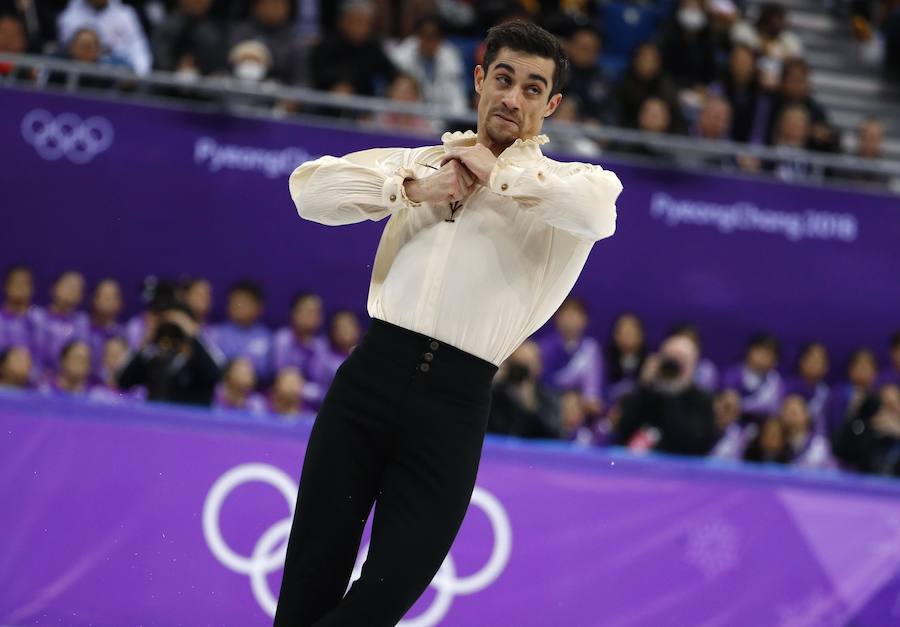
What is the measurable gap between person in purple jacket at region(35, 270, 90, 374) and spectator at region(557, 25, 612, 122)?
457 centimetres

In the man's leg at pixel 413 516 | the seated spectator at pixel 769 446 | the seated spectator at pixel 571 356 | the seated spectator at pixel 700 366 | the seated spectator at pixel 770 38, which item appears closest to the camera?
the man's leg at pixel 413 516

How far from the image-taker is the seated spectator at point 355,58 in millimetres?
11492

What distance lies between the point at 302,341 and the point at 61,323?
5.63 feet

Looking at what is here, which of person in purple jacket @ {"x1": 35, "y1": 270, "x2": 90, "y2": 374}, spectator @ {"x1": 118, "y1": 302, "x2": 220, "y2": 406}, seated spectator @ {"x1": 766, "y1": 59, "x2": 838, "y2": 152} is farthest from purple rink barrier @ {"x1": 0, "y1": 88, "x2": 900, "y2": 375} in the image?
spectator @ {"x1": 118, "y1": 302, "x2": 220, "y2": 406}

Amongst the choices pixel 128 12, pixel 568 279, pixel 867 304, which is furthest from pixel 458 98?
pixel 568 279

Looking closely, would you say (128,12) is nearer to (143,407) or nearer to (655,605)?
(143,407)

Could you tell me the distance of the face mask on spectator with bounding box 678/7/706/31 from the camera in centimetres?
1351

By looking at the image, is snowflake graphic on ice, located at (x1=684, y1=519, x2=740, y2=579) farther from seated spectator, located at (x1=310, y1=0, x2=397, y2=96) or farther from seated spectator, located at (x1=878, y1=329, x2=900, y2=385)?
seated spectator, located at (x1=310, y1=0, x2=397, y2=96)

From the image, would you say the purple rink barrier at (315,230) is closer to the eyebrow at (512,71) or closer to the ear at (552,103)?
the ear at (552,103)

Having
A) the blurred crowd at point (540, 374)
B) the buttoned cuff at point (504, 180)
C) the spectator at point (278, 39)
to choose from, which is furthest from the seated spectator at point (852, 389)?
the buttoned cuff at point (504, 180)

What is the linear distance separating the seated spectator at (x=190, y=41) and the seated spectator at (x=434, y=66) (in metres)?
1.53

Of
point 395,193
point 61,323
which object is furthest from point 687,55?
point 395,193

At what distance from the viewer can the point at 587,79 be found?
1222 cm

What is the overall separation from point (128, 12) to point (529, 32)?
7.84 metres
